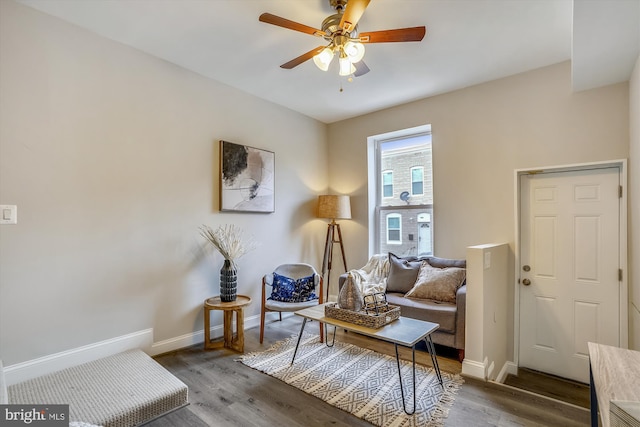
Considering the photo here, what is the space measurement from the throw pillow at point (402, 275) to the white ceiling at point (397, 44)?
6.74 feet

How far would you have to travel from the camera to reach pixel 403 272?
11.7ft

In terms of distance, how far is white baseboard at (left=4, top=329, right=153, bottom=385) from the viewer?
7.15 feet

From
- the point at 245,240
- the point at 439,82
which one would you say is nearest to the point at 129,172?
the point at 245,240

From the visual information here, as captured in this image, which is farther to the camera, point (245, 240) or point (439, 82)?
point (245, 240)

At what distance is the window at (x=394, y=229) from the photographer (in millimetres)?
4273

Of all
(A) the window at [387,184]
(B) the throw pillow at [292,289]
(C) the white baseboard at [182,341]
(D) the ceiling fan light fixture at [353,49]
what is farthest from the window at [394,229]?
(D) the ceiling fan light fixture at [353,49]

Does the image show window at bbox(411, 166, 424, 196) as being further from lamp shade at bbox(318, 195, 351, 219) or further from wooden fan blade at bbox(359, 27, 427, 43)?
wooden fan blade at bbox(359, 27, 427, 43)

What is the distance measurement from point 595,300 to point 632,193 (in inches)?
39.5

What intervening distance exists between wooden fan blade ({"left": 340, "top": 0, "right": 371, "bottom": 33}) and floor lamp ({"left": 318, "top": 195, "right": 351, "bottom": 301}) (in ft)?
8.08

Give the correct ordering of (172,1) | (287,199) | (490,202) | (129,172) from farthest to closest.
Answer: (287,199) → (490,202) → (129,172) → (172,1)

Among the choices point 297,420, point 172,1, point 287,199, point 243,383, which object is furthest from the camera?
point 287,199

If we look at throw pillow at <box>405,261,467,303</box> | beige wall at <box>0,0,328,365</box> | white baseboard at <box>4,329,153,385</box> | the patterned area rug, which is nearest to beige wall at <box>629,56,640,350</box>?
throw pillow at <box>405,261,467,303</box>

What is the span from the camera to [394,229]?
14.2 ft

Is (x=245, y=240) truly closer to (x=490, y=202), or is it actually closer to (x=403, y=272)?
(x=403, y=272)
